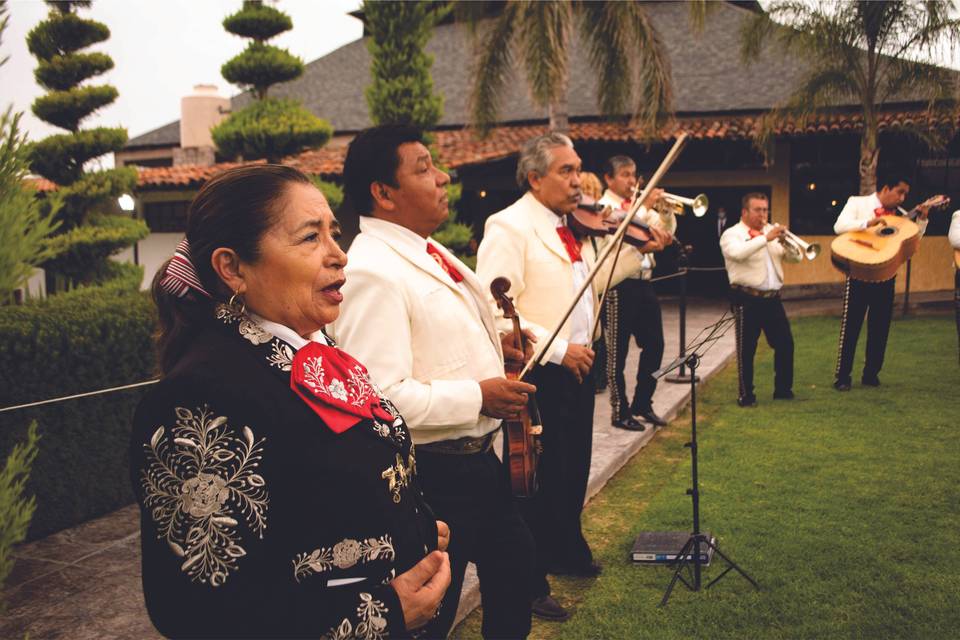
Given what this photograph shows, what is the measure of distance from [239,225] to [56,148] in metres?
11.3

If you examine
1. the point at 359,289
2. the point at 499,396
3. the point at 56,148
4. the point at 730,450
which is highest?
the point at 56,148

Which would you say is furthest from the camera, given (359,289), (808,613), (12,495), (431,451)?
(808,613)

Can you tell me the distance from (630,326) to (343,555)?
6.72 metres

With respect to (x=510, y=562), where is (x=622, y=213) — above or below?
above

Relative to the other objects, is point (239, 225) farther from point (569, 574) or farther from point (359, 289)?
point (569, 574)

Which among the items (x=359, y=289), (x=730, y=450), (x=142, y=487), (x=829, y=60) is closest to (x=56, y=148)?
(x=730, y=450)

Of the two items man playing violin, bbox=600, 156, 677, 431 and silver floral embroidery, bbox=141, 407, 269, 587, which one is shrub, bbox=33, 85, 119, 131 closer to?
man playing violin, bbox=600, 156, 677, 431

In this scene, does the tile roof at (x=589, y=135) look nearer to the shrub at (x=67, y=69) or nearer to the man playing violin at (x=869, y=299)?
the shrub at (x=67, y=69)

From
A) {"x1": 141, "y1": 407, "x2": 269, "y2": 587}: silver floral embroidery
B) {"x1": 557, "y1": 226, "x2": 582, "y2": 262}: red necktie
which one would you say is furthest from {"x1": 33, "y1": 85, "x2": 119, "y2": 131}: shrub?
{"x1": 141, "y1": 407, "x2": 269, "y2": 587}: silver floral embroidery

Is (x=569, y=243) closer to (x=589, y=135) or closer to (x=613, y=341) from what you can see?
(x=613, y=341)

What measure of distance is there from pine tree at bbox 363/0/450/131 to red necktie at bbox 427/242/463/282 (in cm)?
1273

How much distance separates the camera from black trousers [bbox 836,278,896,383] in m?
9.43

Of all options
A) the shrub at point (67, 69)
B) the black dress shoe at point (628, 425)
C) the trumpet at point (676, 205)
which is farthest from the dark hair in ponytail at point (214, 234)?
the shrub at point (67, 69)

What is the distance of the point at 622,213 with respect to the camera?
712 centimetres
